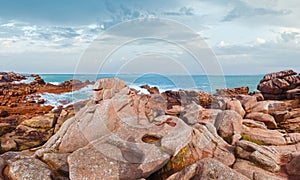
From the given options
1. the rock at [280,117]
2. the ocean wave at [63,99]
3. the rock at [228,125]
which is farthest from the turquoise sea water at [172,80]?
the ocean wave at [63,99]

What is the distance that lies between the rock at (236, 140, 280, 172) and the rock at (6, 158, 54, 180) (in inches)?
271

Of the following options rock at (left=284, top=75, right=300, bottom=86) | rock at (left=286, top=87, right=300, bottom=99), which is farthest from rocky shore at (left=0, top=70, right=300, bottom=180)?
rock at (left=284, top=75, right=300, bottom=86)

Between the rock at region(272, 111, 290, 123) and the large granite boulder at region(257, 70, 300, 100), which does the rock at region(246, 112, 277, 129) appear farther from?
the large granite boulder at region(257, 70, 300, 100)

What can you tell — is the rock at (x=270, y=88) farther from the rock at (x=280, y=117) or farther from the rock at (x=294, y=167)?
→ the rock at (x=294, y=167)

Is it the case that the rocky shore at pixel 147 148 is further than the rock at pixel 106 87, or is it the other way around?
the rock at pixel 106 87

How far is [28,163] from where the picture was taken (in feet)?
27.3

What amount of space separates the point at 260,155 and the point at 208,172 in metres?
3.22

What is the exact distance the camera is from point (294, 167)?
30.0 ft

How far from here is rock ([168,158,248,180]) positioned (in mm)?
7441

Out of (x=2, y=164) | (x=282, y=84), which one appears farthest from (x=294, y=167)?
(x=282, y=84)

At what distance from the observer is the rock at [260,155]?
9.42m

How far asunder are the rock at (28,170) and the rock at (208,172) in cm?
387

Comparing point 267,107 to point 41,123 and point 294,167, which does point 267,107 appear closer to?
point 294,167

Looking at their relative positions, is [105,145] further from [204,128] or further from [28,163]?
[204,128]
